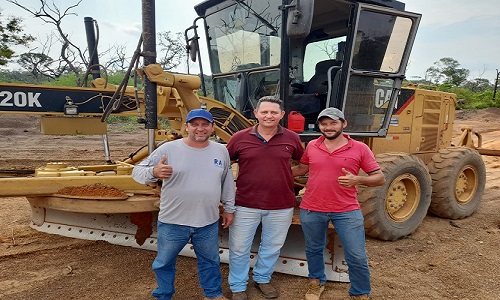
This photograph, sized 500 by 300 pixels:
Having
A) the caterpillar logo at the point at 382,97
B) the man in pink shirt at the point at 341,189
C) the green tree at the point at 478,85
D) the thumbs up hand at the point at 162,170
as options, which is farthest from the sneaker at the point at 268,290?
the green tree at the point at 478,85

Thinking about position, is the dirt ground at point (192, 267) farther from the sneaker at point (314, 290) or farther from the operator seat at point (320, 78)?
the operator seat at point (320, 78)

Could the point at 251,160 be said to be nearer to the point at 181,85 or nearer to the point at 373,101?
the point at 181,85

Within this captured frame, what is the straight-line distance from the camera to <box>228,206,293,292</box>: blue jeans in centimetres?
322

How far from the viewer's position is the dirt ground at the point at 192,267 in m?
3.38

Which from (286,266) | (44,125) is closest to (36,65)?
(44,125)

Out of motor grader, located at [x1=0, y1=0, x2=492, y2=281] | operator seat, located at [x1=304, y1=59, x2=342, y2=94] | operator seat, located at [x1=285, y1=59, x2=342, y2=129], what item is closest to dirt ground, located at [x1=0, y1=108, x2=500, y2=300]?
motor grader, located at [x1=0, y1=0, x2=492, y2=281]

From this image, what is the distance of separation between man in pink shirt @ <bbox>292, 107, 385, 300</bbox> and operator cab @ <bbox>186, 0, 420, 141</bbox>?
1424mm

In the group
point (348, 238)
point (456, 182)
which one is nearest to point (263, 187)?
point (348, 238)

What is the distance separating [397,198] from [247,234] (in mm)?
2447

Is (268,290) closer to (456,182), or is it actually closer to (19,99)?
(19,99)

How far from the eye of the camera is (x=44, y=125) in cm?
443

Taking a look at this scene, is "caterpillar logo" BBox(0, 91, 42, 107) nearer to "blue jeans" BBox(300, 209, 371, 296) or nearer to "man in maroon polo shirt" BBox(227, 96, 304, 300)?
"man in maroon polo shirt" BBox(227, 96, 304, 300)

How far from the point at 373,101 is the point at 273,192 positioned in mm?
2526

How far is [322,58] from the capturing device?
18.7 feet
